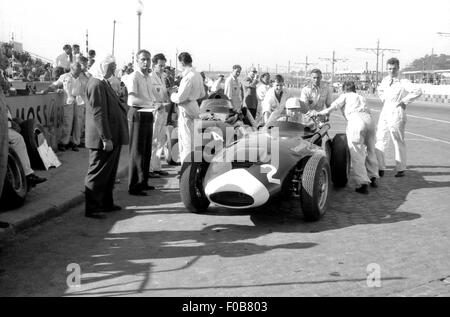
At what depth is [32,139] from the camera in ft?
27.2

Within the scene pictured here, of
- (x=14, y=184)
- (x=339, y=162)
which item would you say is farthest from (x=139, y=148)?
(x=339, y=162)

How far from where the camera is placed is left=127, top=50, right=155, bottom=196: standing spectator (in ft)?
25.2

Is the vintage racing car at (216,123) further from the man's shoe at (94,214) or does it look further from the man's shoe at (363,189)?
the man's shoe at (94,214)

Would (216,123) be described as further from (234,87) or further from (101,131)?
(234,87)

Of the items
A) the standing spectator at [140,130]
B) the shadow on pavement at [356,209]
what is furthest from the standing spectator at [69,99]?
the shadow on pavement at [356,209]

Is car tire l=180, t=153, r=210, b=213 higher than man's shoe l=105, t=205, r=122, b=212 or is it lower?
higher

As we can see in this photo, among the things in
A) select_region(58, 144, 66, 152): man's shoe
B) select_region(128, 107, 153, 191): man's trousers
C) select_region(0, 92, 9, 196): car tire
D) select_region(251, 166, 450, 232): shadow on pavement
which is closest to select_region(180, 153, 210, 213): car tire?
select_region(251, 166, 450, 232): shadow on pavement

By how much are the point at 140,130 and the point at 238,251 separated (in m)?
3.20

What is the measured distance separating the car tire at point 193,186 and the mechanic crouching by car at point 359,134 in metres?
2.31

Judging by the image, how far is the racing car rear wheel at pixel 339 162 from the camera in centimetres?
807

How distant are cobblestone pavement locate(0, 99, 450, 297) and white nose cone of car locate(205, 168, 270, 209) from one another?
0.38 meters

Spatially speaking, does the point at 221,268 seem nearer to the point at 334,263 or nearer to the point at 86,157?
the point at 334,263

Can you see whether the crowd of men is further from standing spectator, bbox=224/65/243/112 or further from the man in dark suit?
standing spectator, bbox=224/65/243/112
